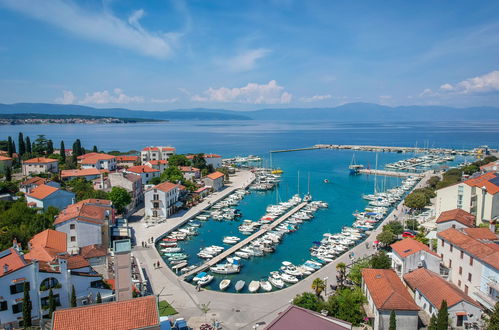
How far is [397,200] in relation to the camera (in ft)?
180

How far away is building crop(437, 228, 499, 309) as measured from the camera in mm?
19672

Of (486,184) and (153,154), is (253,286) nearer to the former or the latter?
(486,184)

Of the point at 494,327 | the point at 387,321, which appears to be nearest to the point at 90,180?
the point at 387,321

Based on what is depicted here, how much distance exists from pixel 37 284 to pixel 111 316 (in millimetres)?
8027

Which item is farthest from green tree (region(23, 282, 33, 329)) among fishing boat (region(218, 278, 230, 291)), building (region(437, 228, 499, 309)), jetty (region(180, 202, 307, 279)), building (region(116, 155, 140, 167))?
building (region(116, 155, 140, 167))

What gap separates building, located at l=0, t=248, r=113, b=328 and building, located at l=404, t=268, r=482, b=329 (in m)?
19.6

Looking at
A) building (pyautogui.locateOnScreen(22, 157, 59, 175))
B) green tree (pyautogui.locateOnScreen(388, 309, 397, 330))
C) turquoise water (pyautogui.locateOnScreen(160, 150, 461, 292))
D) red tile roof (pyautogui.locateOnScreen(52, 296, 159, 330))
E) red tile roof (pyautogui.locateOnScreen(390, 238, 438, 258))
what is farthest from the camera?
building (pyautogui.locateOnScreen(22, 157, 59, 175))

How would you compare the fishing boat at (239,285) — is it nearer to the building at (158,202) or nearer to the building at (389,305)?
the building at (389,305)

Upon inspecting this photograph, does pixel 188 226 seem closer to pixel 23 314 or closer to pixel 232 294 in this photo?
pixel 232 294

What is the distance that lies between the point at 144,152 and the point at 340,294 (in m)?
61.5

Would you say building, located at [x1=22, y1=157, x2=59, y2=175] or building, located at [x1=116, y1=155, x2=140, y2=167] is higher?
building, located at [x1=22, y1=157, x2=59, y2=175]

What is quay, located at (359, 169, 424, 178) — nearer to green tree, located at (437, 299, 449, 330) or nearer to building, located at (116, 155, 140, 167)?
building, located at (116, 155, 140, 167)

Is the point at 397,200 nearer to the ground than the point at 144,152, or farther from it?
nearer to the ground

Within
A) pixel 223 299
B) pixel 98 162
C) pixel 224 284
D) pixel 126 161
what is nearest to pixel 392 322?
pixel 223 299
